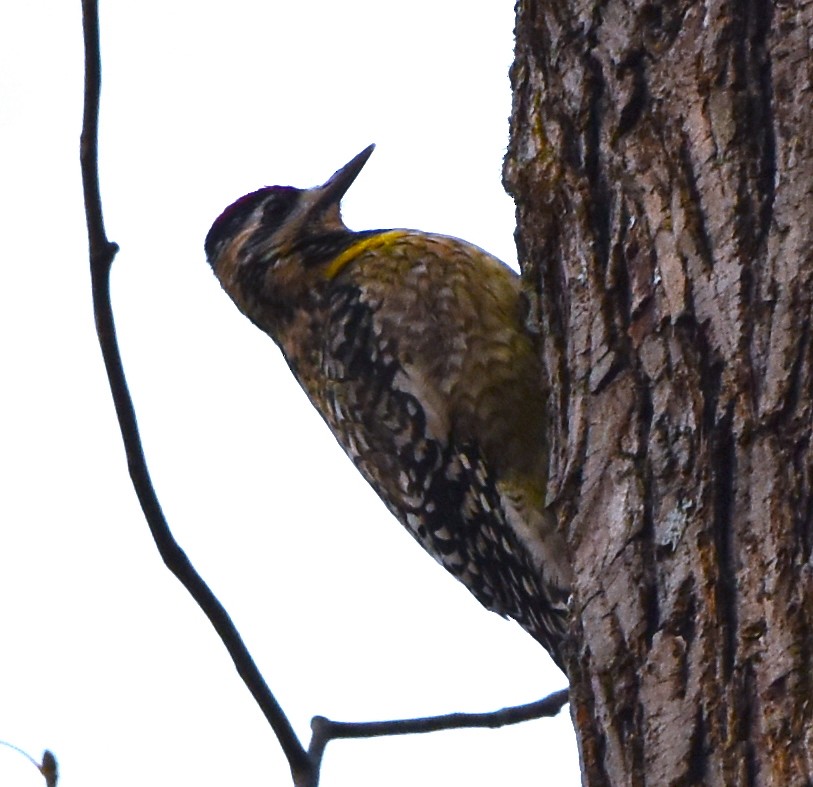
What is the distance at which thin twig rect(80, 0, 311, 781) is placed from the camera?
272 cm

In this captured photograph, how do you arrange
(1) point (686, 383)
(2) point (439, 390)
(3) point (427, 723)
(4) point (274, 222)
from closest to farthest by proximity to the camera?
(1) point (686, 383) < (3) point (427, 723) < (2) point (439, 390) < (4) point (274, 222)

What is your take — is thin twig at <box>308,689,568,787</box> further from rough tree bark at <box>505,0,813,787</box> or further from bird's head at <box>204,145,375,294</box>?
bird's head at <box>204,145,375,294</box>

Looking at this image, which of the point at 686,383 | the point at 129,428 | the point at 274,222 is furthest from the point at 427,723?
the point at 274,222

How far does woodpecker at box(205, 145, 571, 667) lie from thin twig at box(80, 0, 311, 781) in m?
1.03

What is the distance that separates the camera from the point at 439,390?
4.03m

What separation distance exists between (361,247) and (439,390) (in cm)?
79

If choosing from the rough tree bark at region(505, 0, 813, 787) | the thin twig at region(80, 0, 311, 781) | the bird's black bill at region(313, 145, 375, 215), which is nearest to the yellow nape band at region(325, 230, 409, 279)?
the bird's black bill at region(313, 145, 375, 215)

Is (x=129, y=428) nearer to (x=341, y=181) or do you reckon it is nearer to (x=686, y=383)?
(x=686, y=383)

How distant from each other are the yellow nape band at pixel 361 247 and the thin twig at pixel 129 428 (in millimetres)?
1796

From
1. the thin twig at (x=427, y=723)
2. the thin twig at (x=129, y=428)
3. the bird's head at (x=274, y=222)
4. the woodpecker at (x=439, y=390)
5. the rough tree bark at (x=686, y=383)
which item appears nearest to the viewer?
the rough tree bark at (x=686, y=383)

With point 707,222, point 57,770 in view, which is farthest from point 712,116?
point 57,770

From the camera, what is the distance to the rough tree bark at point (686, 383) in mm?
2021

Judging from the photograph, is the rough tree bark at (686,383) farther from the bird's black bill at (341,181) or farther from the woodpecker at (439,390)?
the bird's black bill at (341,181)

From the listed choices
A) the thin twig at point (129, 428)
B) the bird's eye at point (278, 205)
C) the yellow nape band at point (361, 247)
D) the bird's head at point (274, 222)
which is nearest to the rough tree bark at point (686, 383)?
the thin twig at point (129, 428)
